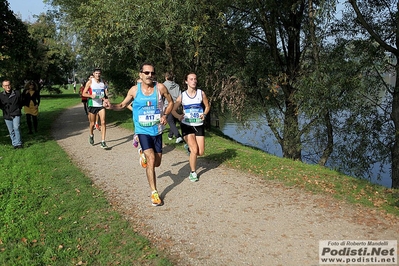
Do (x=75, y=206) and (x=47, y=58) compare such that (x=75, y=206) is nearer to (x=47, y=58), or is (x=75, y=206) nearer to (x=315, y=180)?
(x=315, y=180)

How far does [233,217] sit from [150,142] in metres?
1.69

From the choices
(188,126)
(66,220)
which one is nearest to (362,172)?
(188,126)

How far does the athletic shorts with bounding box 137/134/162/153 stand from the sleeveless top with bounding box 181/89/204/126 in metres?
1.11

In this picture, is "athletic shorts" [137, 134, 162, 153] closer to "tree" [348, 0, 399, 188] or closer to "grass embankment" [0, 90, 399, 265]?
"grass embankment" [0, 90, 399, 265]

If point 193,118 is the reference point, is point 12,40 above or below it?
above

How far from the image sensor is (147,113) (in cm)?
543

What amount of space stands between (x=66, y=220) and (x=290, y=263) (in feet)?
10.3

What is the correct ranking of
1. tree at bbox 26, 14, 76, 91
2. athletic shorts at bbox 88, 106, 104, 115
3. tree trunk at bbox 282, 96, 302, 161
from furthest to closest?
tree at bbox 26, 14, 76, 91 < tree trunk at bbox 282, 96, 302, 161 < athletic shorts at bbox 88, 106, 104, 115

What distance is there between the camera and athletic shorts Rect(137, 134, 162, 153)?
540 centimetres

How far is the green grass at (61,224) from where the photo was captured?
13.2 ft

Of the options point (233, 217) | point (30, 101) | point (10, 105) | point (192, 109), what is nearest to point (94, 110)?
point (10, 105)

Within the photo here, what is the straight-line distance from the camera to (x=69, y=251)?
13.6 ft

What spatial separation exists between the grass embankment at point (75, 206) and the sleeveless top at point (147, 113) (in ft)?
4.39

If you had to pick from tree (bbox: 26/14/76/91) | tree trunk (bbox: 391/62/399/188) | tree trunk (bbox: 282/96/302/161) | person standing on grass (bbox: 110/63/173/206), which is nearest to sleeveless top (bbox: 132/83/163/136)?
person standing on grass (bbox: 110/63/173/206)
